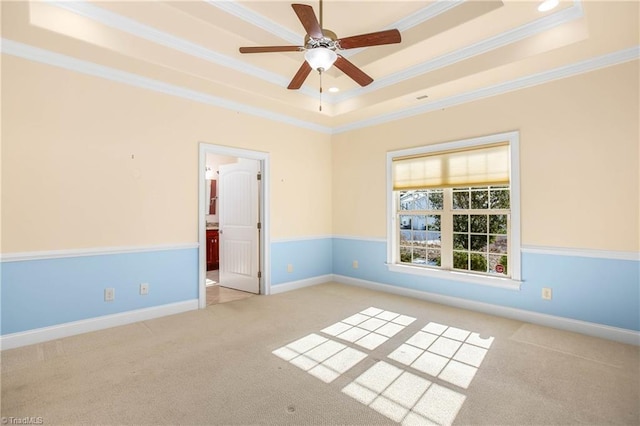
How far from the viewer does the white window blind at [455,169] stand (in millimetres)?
3717

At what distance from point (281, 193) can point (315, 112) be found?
51.2 inches

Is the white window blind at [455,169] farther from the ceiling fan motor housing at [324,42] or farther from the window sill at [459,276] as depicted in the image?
the ceiling fan motor housing at [324,42]

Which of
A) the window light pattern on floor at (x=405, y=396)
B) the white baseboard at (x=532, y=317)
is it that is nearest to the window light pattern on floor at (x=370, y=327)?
the window light pattern on floor at (x=405, y=396)

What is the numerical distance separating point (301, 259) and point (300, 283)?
379 millimetres

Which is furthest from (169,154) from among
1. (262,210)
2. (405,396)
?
(405,396)

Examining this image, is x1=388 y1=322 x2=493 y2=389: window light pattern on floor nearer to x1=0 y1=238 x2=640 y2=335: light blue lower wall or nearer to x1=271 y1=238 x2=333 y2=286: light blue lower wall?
x1=0 y1=238 x2=640 y2=335: light blue lower wall

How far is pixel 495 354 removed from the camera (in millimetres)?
2727

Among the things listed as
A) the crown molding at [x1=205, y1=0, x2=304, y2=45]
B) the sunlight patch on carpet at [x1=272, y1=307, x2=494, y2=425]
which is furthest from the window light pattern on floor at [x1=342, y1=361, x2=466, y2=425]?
the crown molding at [x1=205, y1=0, x2=304, y2=45]

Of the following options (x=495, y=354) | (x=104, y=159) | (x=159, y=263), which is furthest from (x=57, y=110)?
(x=495, y=354)

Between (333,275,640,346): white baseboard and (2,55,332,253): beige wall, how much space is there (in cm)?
305

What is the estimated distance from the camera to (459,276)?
13.1 feet

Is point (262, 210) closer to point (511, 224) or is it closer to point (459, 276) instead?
point (459, 276)

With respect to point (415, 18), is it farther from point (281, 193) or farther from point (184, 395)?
point (184, 395)

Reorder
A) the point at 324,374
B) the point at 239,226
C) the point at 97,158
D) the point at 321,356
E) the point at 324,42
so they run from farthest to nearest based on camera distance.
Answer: the point at 239,226
the point at 97,158
the point at 321,356
the point at 324,374
the point at 324,42
